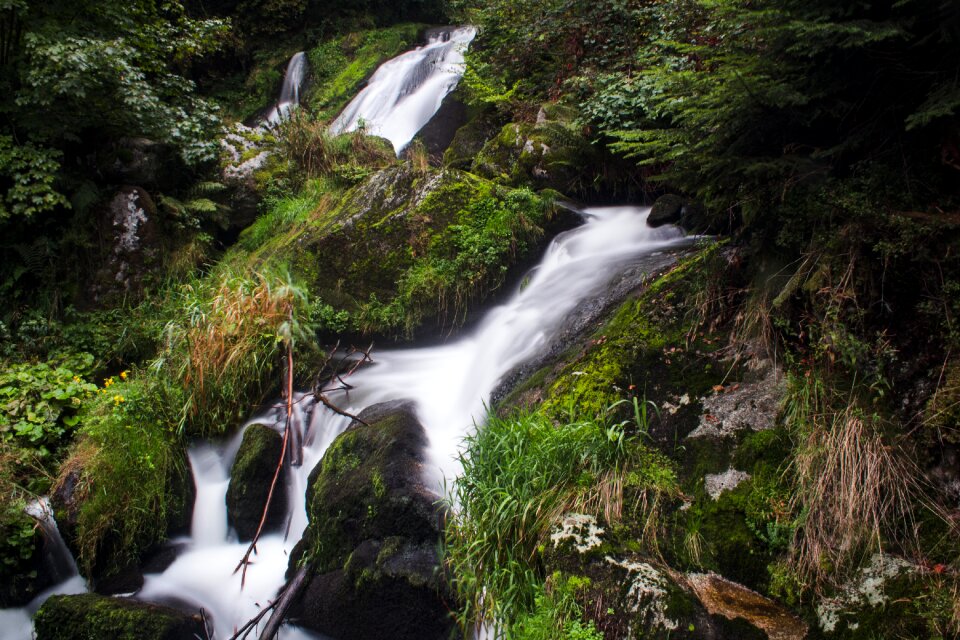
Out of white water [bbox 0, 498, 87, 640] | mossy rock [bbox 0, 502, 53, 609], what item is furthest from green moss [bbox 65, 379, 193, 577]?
mossy rock [bbox 0, 502, 53, 609]

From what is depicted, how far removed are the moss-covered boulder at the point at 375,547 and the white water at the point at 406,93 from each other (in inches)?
289

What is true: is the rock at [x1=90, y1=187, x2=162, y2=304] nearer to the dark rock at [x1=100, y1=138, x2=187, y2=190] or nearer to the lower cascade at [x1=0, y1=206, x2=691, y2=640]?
the dark rock at [x1=100, y1=138, x2=187, y2=190]

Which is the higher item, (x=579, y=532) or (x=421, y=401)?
(x=421, y=401)

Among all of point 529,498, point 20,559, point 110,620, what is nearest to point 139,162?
point 20,559

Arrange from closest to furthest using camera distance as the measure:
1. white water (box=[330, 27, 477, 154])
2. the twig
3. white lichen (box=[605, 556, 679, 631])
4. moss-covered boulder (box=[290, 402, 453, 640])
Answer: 1. white lichen (box=[605, 556, 679, 631])
2. moss-covered boulder (box=[290, 402, 453, 640])
3. the twig
4. white water (box=[330, 27, 477, 154])

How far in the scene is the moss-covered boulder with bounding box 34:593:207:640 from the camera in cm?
371

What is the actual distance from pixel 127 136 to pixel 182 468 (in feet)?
17.8

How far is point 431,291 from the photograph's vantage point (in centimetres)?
608

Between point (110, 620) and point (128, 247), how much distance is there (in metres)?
5.23

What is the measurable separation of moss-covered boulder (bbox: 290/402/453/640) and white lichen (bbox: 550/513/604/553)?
3.17 ft

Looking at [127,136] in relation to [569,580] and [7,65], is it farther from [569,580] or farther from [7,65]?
[569,580]

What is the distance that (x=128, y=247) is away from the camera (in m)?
7.42

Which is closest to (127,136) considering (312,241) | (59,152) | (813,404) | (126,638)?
(59,152)

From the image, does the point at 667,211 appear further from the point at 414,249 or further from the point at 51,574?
the point at 51,574
